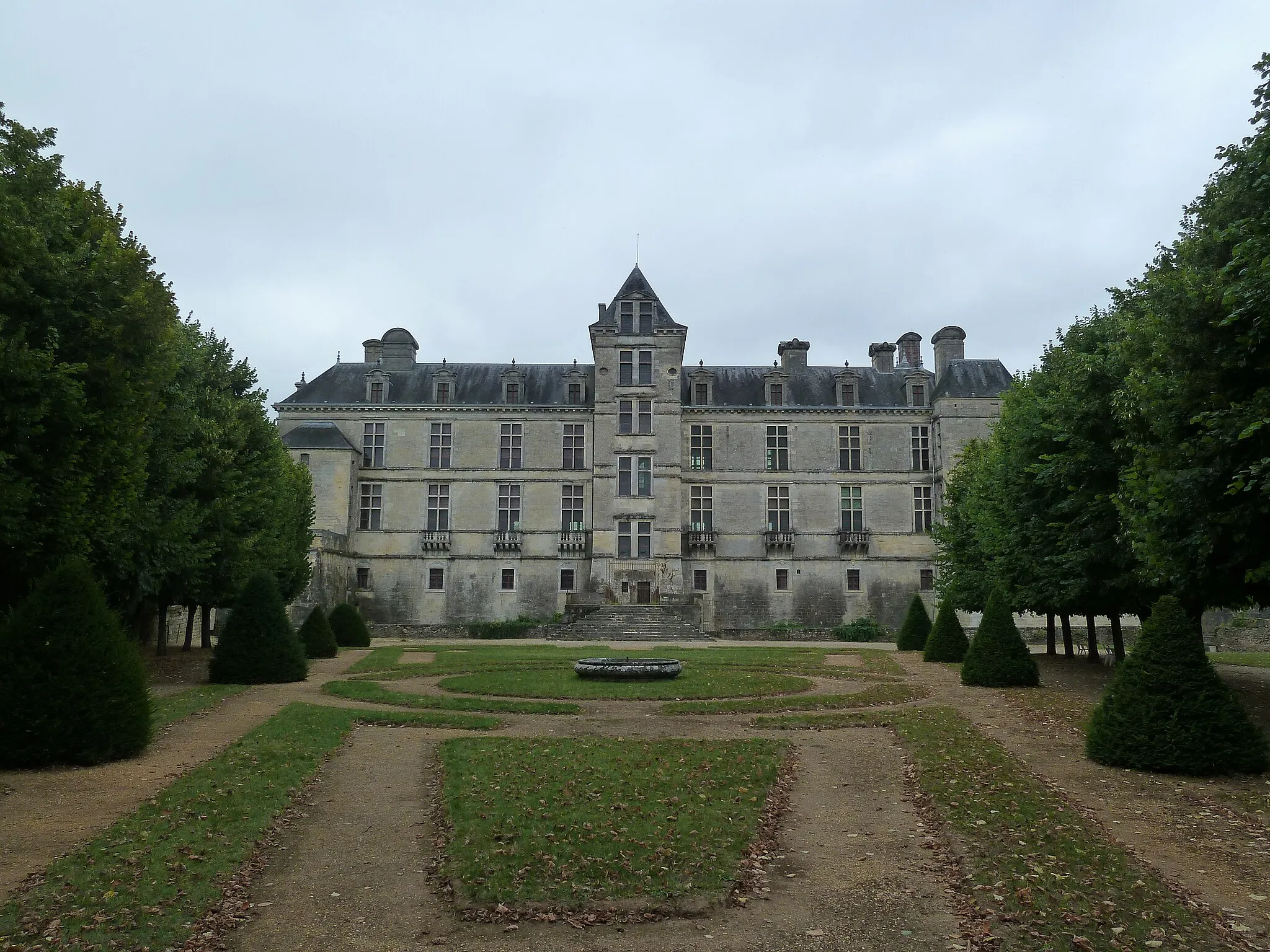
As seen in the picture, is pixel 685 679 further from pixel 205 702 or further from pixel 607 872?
pixel 607 872

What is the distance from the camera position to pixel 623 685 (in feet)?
66.0

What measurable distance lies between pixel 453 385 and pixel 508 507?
7398 mm

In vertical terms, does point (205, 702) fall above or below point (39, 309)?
below

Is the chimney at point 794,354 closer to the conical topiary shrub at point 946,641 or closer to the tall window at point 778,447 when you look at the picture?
the tall window at point 778,447

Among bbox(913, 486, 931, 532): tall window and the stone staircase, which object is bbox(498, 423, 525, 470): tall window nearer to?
the stone staircase

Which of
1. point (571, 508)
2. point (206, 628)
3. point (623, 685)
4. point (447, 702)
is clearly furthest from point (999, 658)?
point (571, 508)

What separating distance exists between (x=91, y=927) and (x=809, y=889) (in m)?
4.86

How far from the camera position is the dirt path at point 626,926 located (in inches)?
230

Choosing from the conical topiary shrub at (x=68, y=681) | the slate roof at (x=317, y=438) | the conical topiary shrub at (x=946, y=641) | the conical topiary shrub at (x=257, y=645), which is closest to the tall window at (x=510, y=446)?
the slate roof at (x=317, y=438)

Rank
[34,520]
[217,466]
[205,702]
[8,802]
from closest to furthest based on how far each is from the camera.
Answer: [8,802] → [34,520] → [205,702] → [217,466]

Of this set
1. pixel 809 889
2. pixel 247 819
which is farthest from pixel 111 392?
pixel 809 889

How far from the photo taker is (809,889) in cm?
677

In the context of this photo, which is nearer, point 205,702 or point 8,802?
point 8,802

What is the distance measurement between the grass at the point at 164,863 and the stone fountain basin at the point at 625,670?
9.68m
